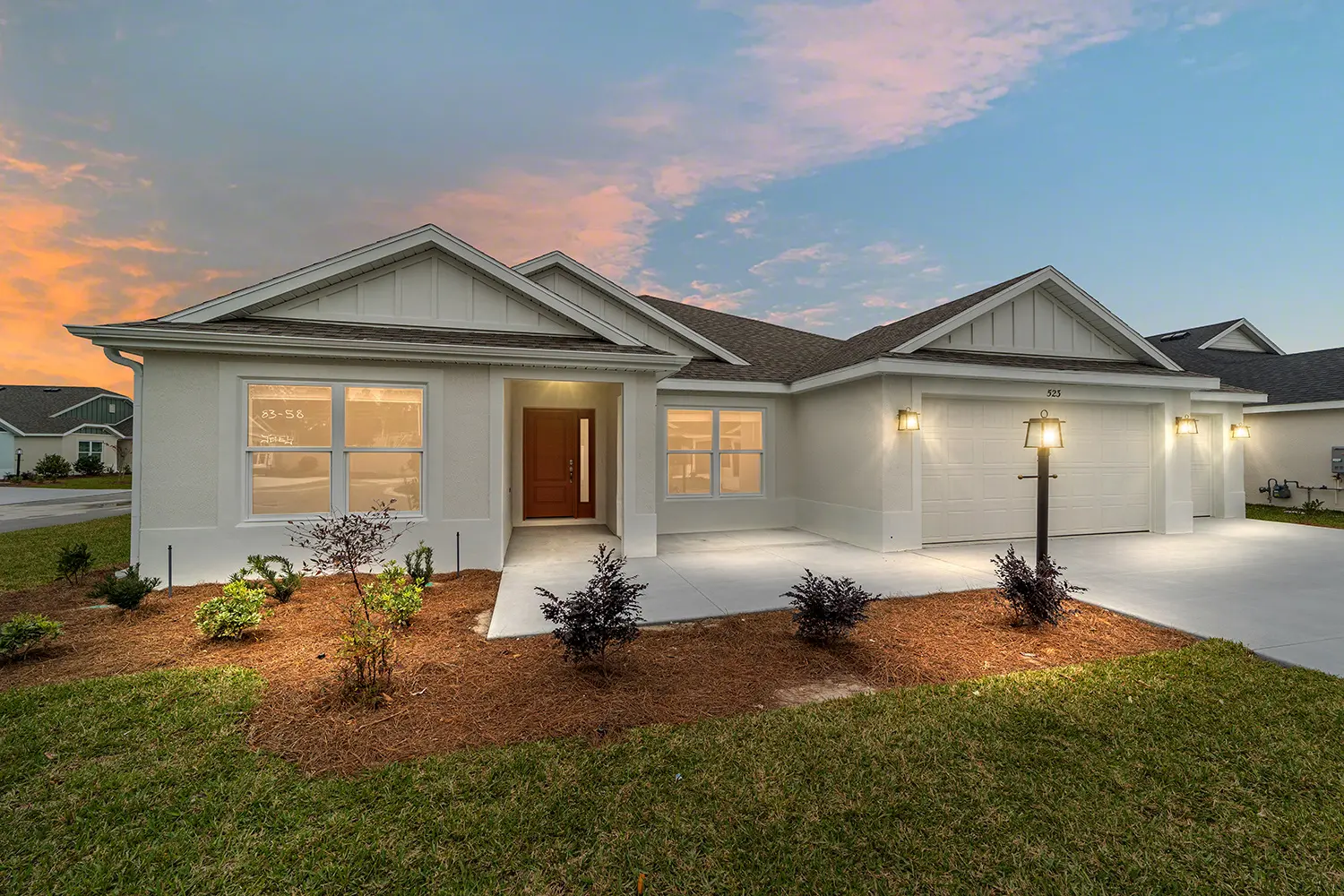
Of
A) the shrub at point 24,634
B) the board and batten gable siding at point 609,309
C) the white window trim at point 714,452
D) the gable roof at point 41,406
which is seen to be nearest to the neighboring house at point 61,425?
the gable roof at point 41,406

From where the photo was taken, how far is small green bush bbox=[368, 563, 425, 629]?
4555 mm

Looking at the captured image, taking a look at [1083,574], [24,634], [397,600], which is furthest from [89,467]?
[1083,574]

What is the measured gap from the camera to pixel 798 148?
1298 centimetres

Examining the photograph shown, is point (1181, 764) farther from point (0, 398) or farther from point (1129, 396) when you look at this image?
point (0, 398)

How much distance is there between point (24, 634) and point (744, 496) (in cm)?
943

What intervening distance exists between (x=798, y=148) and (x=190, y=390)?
42.7ft

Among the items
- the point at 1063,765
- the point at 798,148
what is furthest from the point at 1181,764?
the point at 798,148

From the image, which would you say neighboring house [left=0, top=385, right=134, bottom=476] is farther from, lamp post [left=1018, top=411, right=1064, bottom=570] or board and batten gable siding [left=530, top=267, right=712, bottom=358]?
lamp post [left=1018, top=411, right=1064, bottom=570]

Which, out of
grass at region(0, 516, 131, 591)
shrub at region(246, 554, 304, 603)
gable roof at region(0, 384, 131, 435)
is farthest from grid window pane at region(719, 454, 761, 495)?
gable roof at region(0, 384, 131, 435)

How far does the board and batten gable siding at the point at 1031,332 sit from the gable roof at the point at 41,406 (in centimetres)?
4905

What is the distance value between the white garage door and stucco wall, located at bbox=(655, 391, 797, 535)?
2821mm

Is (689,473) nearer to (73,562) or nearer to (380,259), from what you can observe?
(380,259)

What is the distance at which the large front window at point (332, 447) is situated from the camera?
682cm

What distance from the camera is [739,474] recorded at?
35.9 feet
